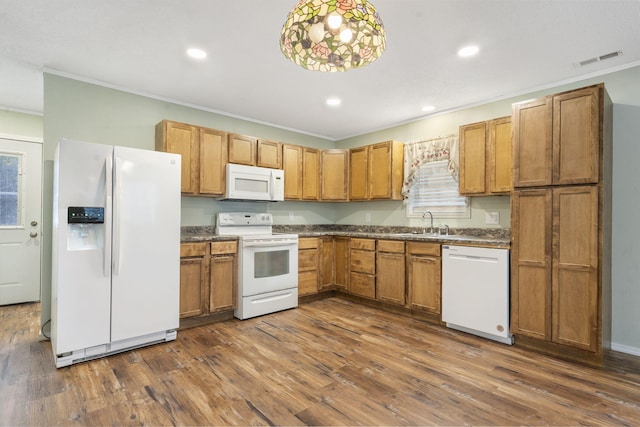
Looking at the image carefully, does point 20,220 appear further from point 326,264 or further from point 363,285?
point 363,285

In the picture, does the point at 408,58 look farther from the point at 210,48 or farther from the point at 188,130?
the point at 188,130

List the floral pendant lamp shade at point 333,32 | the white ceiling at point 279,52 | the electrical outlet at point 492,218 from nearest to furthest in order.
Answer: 1. the floral pendant lamp shade at point 333,32
2. the white ceiling at point 279,52
3. the electrical outlet at point 492,218

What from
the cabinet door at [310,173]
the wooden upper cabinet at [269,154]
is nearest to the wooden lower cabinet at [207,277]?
the wooden upper cabinet at [269,154]

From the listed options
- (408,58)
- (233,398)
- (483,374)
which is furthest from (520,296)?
(233,398)

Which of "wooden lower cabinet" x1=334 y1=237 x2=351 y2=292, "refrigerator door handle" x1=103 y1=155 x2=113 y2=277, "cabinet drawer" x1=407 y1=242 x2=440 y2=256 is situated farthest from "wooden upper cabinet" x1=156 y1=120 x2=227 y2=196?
"cabinet drawer" x1=407 y1=242 x2=440 y2=256

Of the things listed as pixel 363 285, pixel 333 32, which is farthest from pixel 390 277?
pixel 333 32

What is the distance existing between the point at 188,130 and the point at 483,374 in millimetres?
3673

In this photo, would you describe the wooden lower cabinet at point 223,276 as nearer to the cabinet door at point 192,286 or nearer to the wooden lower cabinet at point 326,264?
the cabinet door at point 192,286

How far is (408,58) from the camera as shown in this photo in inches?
110

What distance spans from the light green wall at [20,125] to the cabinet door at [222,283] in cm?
311

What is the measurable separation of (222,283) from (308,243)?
4.25ft

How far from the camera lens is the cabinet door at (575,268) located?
257 centimetres

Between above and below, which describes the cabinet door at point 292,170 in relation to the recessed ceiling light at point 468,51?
below

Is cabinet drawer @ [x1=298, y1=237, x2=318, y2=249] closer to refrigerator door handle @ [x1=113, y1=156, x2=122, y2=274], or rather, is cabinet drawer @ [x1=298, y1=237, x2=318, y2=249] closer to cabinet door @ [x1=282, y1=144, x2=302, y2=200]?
cabinet door @ [x1=282, y1=144, x2=302, y2=200]
